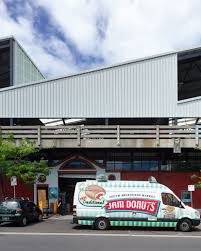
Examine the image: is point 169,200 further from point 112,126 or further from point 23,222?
point 112,126

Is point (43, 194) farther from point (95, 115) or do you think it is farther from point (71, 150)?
point (95, 115)

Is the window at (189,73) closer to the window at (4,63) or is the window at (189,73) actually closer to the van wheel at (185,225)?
the van wheel at (185,225)

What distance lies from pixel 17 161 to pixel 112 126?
6461 millimetres

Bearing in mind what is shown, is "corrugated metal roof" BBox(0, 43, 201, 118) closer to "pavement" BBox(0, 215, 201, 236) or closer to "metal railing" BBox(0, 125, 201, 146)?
"metal railing" BBox(0, 125, 201, 146)

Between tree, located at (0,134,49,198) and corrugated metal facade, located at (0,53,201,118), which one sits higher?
corrugated metal facade, located at (0,53,201,118)

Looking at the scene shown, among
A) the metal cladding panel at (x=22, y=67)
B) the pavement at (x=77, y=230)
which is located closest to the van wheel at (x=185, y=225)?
the pavement at (x=77, y=230)

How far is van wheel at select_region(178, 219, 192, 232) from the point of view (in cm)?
1775

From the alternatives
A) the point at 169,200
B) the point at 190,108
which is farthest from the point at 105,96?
the point at 169,200

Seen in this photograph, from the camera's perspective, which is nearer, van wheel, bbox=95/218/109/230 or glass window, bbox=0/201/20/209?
van wheel, bbox=95/218/109/230

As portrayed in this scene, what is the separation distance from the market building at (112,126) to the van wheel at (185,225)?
724 centimetres

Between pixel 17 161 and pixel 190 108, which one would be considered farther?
pixel 190 108

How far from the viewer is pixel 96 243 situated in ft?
44.8

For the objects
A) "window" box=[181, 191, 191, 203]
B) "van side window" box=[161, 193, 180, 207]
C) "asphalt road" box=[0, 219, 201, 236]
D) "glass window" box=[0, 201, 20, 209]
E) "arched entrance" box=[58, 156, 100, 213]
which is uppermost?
"arched entrance" box=[58, 156, 100, 213]

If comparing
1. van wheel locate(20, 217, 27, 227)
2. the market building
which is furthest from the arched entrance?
van wheel locate(20, 217, 27, 227)
